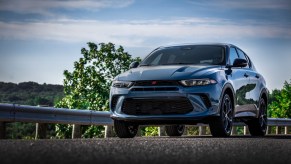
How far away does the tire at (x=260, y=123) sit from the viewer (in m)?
13.1

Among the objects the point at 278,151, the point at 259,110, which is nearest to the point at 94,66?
the point at 259,110

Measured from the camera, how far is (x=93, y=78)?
51.0 metres

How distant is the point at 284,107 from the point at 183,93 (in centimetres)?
7763

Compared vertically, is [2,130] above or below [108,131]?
above

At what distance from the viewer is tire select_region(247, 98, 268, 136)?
13057 mm

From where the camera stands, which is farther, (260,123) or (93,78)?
(93,78)

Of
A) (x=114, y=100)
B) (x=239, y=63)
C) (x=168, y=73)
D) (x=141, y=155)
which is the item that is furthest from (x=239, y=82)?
(x=141, y=155)

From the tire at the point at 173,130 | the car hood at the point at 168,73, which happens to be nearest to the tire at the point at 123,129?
the car hood at the point at 168,73

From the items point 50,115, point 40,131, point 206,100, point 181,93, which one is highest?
point 181,93

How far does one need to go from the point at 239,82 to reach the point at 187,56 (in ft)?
3.59

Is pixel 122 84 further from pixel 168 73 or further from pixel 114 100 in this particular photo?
pixel 168 73

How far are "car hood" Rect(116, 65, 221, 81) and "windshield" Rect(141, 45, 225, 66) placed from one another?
690 millimetres

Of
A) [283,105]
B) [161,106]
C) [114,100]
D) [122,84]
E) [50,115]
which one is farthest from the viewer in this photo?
[283,105]

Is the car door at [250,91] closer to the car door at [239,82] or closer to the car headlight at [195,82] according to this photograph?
the car door at [239,82]
